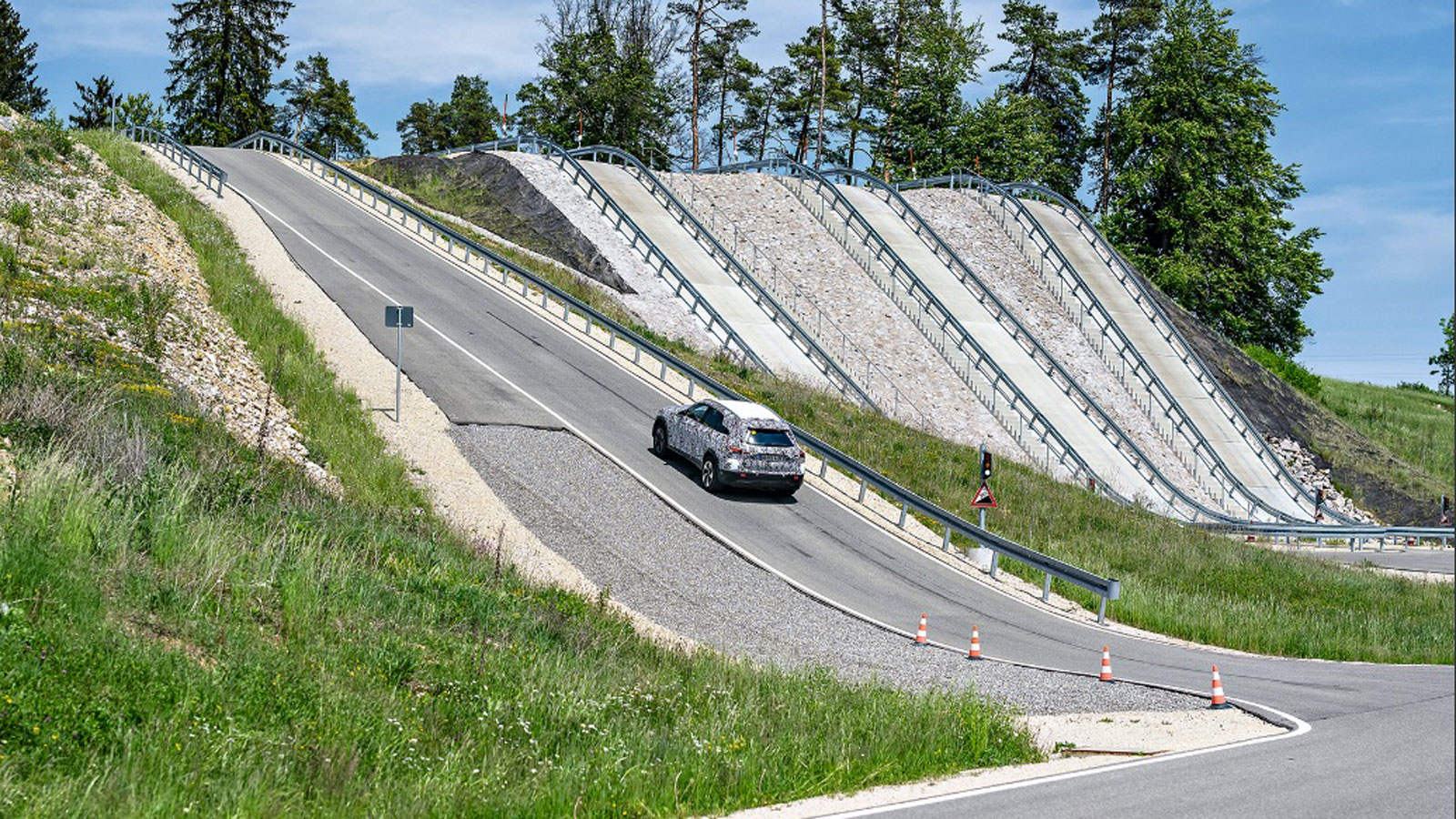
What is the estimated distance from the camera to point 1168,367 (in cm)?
4922

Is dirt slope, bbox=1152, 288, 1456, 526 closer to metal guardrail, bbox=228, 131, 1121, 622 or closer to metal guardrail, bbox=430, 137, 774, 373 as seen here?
metal guardrail, bbox=430, 137, 774, 373

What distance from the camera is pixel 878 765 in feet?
34.1

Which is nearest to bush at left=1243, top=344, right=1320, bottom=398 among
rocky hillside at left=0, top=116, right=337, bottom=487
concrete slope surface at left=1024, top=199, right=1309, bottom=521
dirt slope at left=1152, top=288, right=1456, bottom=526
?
dirt slope at left=1152, top=288, right=1456, bottom=526

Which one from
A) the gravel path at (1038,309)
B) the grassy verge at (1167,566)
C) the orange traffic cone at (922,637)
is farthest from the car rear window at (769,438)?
the gravel path at (1038,309)

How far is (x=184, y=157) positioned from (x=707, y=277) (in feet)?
66.0

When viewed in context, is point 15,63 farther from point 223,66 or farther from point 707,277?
point 707,277

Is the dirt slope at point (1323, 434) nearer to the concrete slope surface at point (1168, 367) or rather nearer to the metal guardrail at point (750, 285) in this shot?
the concrete slope surface at point (1168, 367)

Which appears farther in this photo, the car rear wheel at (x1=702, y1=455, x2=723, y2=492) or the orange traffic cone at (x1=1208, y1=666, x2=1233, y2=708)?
the car rear wheel at (x1=702, y1=455, x2=723, y2=492)

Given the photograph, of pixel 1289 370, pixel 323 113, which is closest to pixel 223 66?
pixel 323 113

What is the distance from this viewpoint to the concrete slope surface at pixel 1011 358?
4031 centimetres

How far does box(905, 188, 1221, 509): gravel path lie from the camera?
143ft

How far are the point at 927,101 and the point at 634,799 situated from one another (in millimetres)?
69957

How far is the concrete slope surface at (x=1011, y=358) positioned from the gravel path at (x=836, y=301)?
2.86 meters

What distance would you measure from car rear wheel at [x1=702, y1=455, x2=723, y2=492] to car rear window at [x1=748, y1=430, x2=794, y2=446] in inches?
37.0
